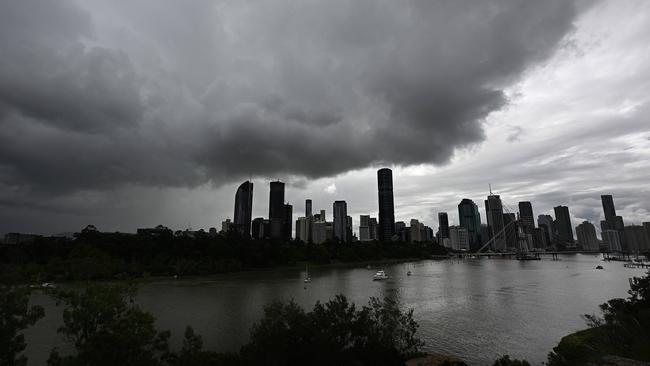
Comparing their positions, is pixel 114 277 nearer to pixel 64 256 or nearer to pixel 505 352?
pixel 64 256

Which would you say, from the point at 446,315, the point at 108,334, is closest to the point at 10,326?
the point at 108,334

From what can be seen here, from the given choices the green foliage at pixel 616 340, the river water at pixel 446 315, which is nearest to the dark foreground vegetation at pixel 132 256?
the river water at pixel 446 315

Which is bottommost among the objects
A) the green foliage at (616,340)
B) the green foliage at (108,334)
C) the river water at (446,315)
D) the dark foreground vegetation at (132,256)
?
the river water at (446,315)

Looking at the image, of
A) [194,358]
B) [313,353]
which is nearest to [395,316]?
[313,353]

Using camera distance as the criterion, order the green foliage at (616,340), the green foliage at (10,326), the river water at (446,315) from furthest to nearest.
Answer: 1. the river water at (446,315)
2. the green foliage at (616,340)
3. the green foliage at (10,326)

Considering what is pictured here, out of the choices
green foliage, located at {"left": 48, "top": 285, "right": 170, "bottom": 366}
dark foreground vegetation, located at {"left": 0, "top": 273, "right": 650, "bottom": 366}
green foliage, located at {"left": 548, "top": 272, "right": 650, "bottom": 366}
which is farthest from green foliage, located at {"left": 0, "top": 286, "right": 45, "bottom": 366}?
green foliage, located at {"left": 548, "top": 272, "right": 650, "bottom": 366}

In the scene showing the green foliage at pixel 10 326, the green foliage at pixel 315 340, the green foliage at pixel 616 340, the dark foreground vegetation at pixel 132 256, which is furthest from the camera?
the dark foreground vegetation at pixel 132 256

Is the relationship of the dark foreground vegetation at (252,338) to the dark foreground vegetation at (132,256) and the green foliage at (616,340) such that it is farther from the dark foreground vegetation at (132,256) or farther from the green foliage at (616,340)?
the dark foreground vegetation at (132,256)
